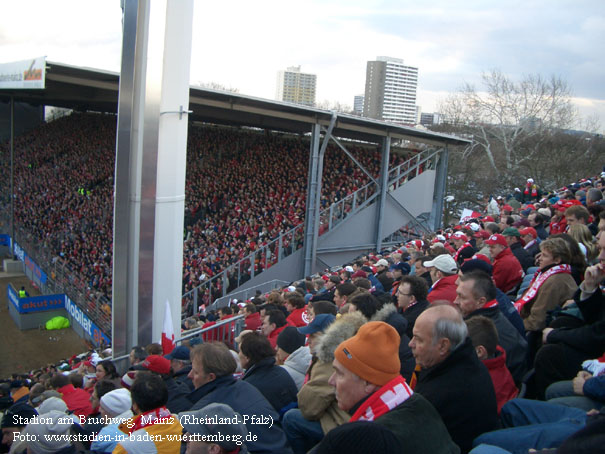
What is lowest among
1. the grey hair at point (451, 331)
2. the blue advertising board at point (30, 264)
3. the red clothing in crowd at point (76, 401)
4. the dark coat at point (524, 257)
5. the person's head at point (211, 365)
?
the blue advertising board at point (30, 264)

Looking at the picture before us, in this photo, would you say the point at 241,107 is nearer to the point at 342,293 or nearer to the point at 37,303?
the point at 37,303

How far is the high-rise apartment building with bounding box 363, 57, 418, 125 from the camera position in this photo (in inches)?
5497

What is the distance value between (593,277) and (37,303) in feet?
58.6

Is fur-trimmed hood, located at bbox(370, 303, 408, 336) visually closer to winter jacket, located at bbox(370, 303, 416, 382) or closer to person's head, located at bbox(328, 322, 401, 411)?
winter jacket, located at bbox(370, 303, 416, 382)

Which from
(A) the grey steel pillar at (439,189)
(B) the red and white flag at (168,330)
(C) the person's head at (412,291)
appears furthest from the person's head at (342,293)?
(A) the grey steel pillar at (439,189)

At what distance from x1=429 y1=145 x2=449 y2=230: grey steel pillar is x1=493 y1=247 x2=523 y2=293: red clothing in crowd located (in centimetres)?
1668

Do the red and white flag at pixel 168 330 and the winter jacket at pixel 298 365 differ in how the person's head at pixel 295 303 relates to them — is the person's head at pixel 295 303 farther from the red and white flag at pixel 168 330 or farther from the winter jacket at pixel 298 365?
the winter jacket at pixel 298 365

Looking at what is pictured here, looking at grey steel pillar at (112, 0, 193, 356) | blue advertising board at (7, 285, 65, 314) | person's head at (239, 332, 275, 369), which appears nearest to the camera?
person's head at (239, 332, 275, 369)

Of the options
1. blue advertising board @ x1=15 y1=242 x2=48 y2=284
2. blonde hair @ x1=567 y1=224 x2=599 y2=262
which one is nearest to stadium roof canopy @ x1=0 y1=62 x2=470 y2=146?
blue advertising board @ x1=15 y1=242 x2=48 y2=284

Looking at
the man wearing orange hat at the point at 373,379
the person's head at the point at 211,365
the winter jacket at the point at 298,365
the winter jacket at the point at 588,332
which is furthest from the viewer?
the winter jacket at the point at 298,365

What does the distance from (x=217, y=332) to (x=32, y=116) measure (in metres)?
34.6

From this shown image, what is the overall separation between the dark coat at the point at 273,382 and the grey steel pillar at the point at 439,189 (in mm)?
19416

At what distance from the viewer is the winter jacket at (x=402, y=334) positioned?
320 cm

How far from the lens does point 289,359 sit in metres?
3.79
